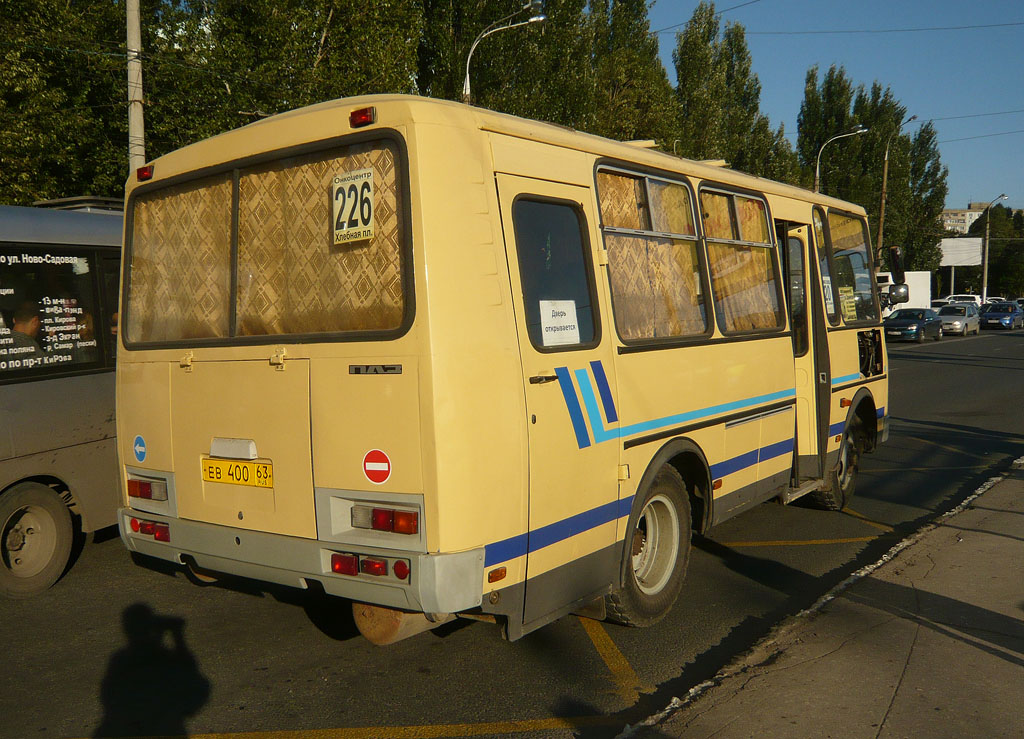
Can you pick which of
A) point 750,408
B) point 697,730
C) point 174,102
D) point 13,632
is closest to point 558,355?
point 697,730

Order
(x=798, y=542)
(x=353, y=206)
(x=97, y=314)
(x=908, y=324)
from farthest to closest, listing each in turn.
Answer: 1. (x=908, y=324)
2. (x=798, y=542)
3. (x=97, y=314)
4. (x=353, y=206)

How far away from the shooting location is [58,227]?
6219 mm

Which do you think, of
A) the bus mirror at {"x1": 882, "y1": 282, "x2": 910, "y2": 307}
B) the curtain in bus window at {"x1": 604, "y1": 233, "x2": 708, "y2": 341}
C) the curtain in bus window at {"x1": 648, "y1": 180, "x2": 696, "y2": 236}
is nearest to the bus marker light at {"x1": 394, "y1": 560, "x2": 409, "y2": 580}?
the curtain in bus window at {"x1": 604, "y1": 233, "x2": 708, "y2": 341}

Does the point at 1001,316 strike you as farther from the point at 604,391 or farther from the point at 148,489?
the point at 148,489

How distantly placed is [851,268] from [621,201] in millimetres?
4161

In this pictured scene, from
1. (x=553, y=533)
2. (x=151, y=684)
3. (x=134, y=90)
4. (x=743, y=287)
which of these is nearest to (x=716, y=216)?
(x=743, y=287)

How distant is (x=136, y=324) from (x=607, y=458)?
2814 mm

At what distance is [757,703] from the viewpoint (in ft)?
13.2

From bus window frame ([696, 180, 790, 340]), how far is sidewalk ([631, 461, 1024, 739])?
1.80 metres

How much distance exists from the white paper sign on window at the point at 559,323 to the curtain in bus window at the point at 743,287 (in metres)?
1.76

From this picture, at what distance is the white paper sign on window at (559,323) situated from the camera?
4.16 m

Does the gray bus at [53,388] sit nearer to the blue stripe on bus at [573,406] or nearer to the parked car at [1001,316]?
the blue stripe on bus at [573,406]

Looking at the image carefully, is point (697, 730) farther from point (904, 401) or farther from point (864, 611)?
point (904, 401)

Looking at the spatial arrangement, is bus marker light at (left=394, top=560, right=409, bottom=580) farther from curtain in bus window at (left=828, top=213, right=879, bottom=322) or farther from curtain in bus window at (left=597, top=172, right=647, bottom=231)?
curtain in bus window at (left=828, top=213, right=879, bottom=322)
